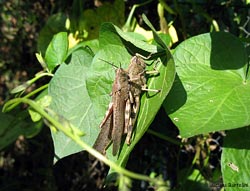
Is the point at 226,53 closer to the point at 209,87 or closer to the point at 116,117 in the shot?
the point at 209,87

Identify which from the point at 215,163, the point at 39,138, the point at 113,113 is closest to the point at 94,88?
the point at 113,113

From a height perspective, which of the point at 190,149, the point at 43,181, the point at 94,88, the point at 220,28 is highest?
the point at 94,88

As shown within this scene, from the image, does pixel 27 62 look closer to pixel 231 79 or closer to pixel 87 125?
pixel 87 125

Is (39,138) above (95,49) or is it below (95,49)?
below

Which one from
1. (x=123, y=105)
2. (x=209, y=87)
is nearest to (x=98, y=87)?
(x=123, y=105)

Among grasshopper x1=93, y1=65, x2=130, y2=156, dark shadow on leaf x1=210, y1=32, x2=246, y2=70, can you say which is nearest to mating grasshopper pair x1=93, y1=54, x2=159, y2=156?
grasshopper x1=93, y1=65, x2=130, y2=156

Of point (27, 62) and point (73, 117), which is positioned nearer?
point (73, 117)

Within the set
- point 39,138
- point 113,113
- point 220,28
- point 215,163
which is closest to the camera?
point 113,113
